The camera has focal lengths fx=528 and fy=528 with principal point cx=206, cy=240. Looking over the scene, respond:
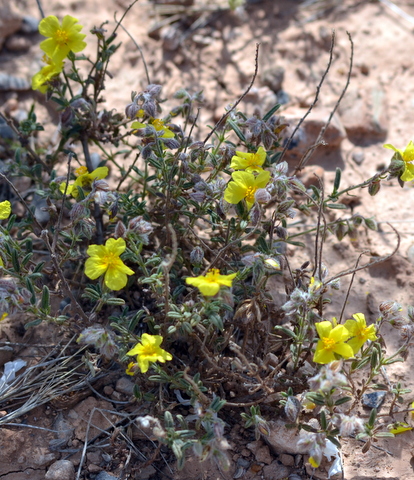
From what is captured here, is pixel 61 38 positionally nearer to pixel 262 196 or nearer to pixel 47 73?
pixel 47 73

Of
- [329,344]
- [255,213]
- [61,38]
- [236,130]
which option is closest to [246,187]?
[255,213]

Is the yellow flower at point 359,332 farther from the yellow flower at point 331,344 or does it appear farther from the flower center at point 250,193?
the flower center at point 250,193

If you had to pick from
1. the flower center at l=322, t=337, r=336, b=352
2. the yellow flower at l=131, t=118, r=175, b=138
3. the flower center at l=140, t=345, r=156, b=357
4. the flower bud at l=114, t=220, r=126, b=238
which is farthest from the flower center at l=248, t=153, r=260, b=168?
the flower center at l=140, t=345, r=156, b=357

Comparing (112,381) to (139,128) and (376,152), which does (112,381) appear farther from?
(376,152)

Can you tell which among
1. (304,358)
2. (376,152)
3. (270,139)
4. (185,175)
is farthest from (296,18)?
(304,358)

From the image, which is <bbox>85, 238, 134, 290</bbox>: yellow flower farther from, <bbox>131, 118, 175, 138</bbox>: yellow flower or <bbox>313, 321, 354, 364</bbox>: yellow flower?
<bbox>313, 321, 354, 364</bbox>: yellow flower

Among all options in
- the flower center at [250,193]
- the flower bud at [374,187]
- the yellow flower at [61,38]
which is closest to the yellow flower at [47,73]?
the yellow flower at [61,38]
